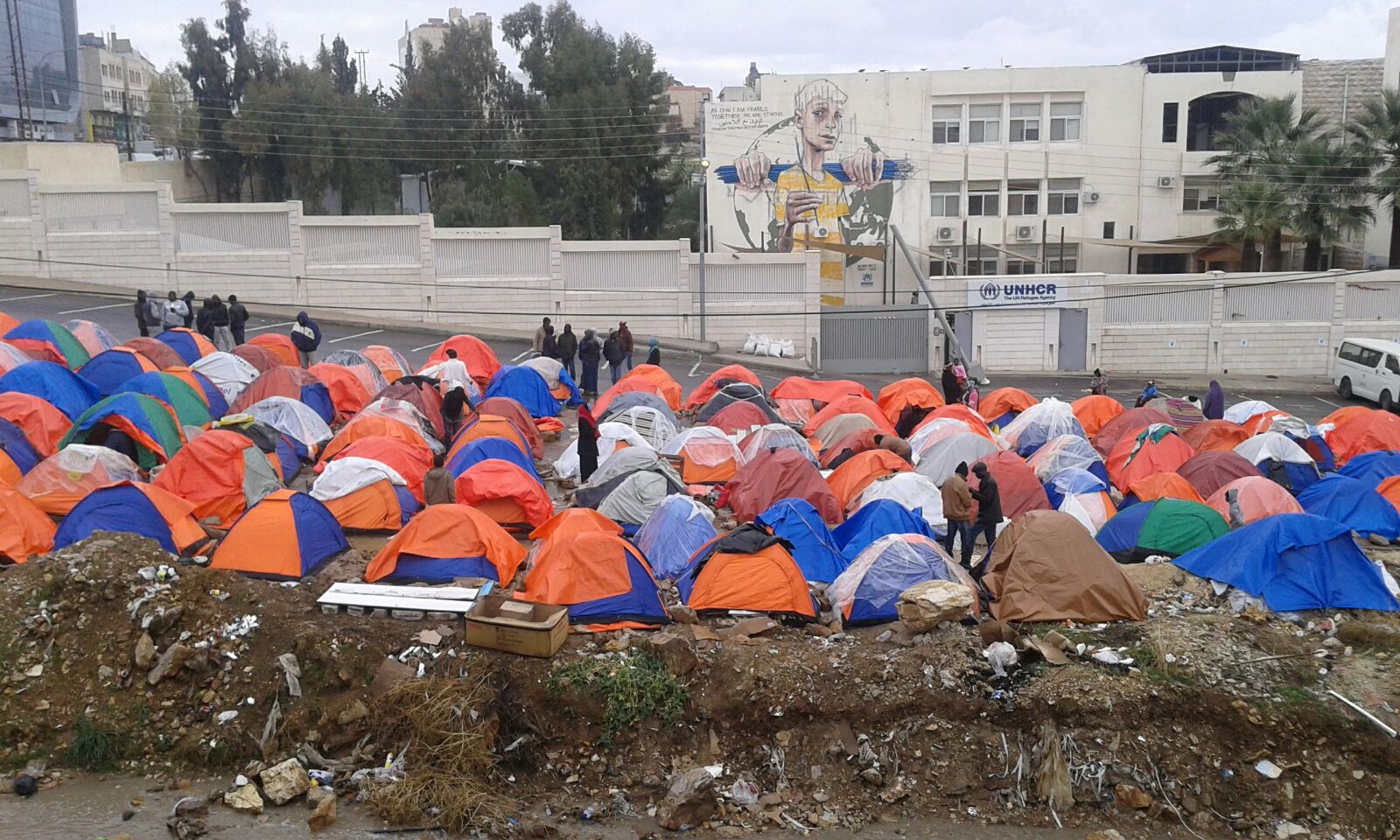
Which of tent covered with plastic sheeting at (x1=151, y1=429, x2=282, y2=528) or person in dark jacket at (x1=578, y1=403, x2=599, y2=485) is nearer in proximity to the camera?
tent covered with plastic sheeting at (x1=151, y1=429, x2=282, y2=528)

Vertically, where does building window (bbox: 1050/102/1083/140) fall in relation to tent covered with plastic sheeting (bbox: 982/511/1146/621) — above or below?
above

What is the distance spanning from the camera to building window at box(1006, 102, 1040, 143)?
39500 mm

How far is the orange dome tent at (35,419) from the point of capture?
15539 mm

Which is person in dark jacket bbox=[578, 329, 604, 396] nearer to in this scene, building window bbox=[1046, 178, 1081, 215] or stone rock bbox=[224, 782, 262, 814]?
stone rock bbox=[224, 782, 262, 814]

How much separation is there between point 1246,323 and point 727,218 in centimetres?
1691

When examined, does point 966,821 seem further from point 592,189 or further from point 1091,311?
point 592,189

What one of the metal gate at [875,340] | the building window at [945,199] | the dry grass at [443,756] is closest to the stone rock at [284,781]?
the dry grass at [443,756]

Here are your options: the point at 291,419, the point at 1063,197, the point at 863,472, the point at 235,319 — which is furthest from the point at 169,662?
the point at 1063,197

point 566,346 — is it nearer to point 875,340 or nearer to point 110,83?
point 875,340

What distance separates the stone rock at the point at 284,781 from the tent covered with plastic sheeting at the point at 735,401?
34.9ft

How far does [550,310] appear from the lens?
106 feet

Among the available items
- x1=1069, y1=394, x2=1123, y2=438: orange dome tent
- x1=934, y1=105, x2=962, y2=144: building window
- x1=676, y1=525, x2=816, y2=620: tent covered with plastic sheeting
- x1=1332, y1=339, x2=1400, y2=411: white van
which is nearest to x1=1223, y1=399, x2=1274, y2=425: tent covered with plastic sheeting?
x1=1069, y1=394, x2=1123, y2=438: orange dome tent

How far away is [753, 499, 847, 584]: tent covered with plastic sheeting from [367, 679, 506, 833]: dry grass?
3895 mm

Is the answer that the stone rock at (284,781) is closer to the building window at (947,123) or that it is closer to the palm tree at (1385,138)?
the palm tree at (1385,138)
